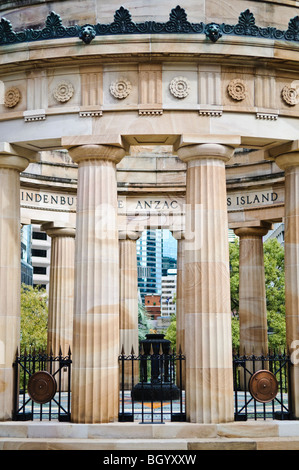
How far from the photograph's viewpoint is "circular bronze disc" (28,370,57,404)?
2762 cm

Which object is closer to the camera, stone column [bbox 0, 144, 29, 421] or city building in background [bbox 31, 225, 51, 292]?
stone column [bbox 0, 144, 29, 421]

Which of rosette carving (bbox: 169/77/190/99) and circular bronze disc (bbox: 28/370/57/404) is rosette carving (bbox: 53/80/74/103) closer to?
rosette carving (bbox: 169/77/190/99)

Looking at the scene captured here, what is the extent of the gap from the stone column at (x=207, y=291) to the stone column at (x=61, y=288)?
65.1 ft

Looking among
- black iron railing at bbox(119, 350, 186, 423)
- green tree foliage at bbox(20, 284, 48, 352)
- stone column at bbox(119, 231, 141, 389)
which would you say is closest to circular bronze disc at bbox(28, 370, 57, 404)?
black iron railing at bbox(119, 350, 186, 423)

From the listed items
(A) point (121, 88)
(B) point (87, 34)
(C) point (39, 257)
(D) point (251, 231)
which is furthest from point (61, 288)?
(C) point (39, 257)

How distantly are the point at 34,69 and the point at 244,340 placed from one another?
23986 mm

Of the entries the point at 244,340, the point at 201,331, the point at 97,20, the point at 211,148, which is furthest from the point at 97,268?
the point at 244,340

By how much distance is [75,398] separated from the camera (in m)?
26.9

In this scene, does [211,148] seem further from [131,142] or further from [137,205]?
[137,205]

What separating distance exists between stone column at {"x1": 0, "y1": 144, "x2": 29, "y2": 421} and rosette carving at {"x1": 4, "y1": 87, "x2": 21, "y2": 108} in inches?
74.1

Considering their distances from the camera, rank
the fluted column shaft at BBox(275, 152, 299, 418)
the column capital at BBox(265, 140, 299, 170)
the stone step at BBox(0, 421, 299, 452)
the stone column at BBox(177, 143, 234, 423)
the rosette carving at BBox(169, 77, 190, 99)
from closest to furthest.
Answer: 1. the stone step at BBox(0, 421, 299, 452)
2. the stone column at BBox(177, 143, 234, 423)
3. the rosette carving at BBox(169, 77, 190, 99)
4. the fluted column shaft at BBox(275, 152, 299, 418)
5. the column capital at BBox(265, 140, 299, 170)

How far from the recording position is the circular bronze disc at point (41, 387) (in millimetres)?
27622

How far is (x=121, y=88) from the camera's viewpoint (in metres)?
28.3
